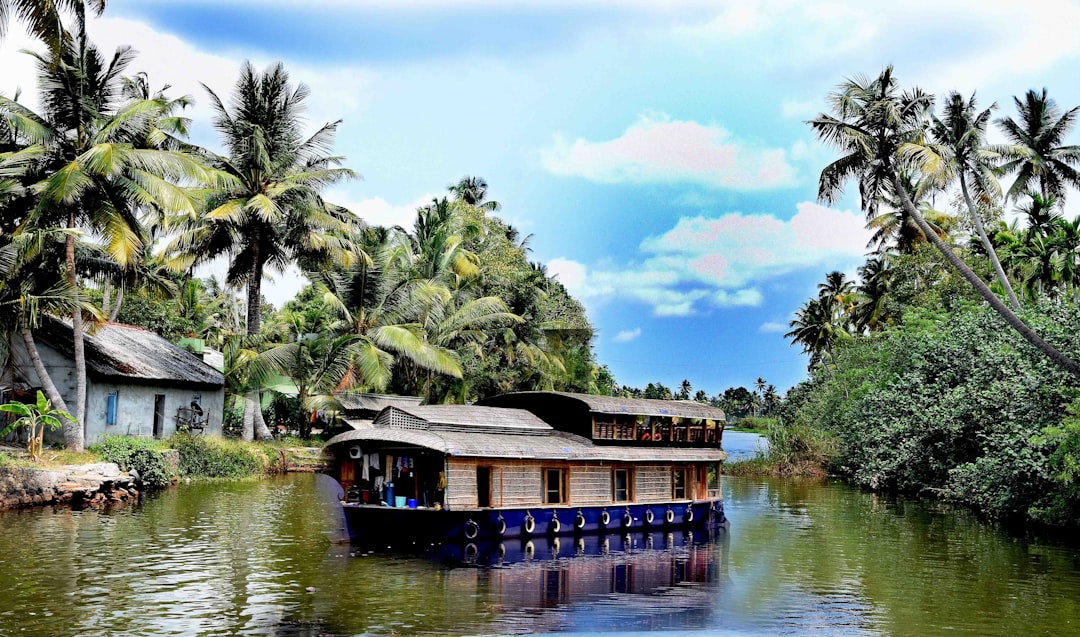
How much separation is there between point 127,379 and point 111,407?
36.7 inches

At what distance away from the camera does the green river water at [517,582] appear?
446 inches

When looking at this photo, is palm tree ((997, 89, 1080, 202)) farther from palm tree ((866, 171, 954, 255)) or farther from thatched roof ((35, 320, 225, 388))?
thatched roof ((35, 320, 225, 388))

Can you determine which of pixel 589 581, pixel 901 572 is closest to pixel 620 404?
pixel 589 581

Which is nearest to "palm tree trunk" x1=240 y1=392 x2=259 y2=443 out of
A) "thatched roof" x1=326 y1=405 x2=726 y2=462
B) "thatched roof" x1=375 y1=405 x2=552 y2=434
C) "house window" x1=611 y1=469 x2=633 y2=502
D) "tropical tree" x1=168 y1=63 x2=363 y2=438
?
"tropical tree" x1=168 y1=63 x2=363 y2=438

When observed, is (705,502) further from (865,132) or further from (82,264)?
(82,264)

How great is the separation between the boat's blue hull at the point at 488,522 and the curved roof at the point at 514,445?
1069mm

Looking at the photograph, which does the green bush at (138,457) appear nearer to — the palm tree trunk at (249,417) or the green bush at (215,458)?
the green bush at (215,458)

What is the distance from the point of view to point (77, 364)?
78.0 ft

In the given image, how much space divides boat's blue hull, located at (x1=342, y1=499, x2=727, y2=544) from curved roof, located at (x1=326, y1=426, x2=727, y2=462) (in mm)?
1069

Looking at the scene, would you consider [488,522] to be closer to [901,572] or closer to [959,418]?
[901,572]

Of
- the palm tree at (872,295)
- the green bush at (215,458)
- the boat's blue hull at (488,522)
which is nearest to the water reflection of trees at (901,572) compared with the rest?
the boat's blue hull at (488,522)

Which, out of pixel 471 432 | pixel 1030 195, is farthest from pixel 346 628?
pixel 1030 195

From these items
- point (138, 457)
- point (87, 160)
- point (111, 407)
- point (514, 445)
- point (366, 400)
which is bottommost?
point (138, 457)

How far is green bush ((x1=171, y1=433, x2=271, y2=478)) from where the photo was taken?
89.6 ft
